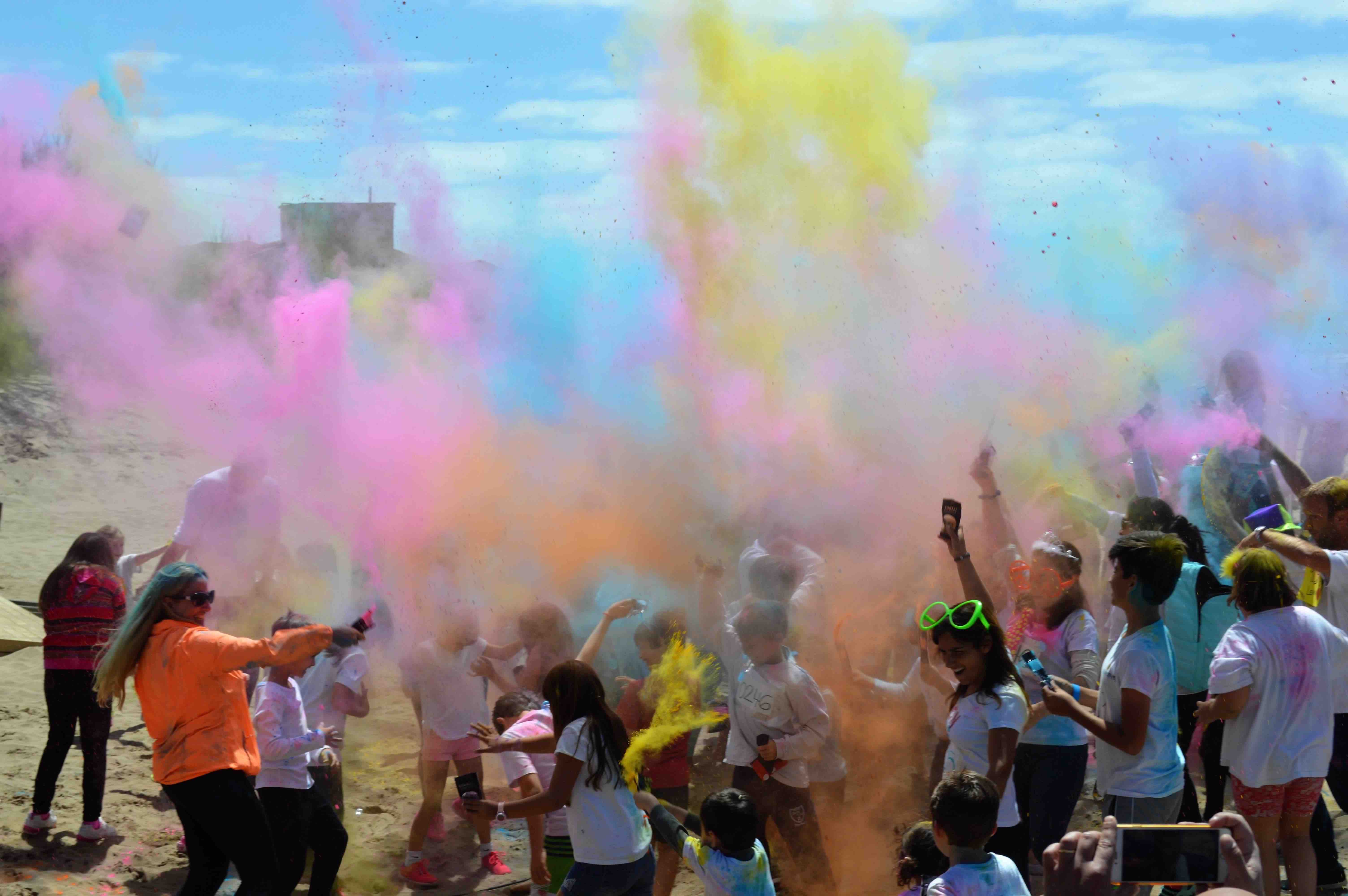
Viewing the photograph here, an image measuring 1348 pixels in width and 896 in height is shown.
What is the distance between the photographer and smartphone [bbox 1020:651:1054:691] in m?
3.66


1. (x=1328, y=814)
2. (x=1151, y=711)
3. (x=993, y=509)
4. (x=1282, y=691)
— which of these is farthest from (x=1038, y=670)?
(x=993, y=509)

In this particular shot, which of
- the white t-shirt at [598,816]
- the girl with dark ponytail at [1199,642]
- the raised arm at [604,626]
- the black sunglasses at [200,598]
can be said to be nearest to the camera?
the white t-shirt at [598,816]

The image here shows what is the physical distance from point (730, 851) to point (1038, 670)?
1101 mm

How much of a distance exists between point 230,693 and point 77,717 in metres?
1.94

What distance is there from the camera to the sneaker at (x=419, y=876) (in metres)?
5.51

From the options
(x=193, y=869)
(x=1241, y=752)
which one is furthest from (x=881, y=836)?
(x=193, y=869)

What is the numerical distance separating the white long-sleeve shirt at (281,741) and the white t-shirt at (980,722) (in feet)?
8.00

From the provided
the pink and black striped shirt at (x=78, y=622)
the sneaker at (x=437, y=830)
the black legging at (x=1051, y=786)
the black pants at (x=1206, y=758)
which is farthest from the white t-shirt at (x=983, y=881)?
the pink and black striped shirt at (x=78, y=622)

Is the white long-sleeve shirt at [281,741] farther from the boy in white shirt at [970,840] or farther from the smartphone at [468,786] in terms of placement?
the boy in white shirt at [970,840]

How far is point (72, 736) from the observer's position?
18.3ft

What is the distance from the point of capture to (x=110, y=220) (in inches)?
319

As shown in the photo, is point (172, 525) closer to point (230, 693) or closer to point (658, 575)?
point (658, 575)

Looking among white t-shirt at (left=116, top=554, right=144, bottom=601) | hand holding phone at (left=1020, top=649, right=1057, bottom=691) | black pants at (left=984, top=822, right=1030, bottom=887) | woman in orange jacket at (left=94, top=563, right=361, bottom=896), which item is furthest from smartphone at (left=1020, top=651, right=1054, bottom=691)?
white t-shirt at (left=116, top=554, right=144, bottom=601)

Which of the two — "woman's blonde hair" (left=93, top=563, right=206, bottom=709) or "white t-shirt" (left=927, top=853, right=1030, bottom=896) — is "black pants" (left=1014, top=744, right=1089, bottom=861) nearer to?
"white t-shirt" (left=927, top=853, right=1030, bottom=896)
